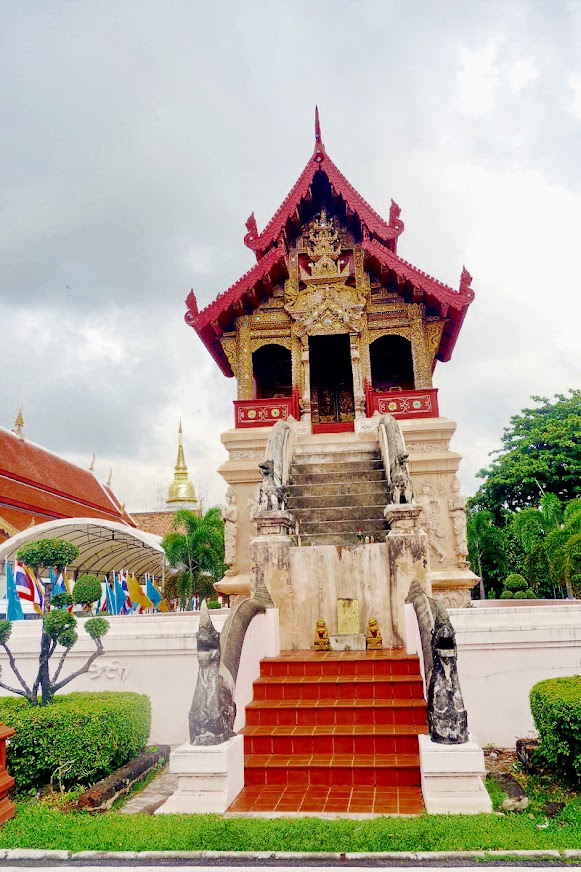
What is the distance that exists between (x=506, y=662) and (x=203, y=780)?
11.0 ft

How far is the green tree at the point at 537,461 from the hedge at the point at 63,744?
2439 centimetres

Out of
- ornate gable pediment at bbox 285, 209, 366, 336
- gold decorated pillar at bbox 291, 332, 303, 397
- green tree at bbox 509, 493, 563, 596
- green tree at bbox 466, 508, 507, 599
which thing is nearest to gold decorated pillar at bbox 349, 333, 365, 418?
ornate gable pediment at bbox 285, 209, 366, 336

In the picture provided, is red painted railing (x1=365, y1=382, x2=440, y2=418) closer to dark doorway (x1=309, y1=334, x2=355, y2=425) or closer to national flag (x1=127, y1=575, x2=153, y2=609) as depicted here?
dark doorway (x1=309, y1=334, x2=355, y2=425)

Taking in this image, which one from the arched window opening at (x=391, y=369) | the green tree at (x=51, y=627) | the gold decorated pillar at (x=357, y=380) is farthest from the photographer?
the arched window opening at (x=391, y=369)

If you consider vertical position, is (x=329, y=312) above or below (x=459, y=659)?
above

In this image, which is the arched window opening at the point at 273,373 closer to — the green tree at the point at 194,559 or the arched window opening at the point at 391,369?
the arched window opening at the point at 391,369

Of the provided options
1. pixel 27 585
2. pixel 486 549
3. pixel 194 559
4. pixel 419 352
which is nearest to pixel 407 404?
pixel 419 352

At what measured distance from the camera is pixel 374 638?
22.1 ft

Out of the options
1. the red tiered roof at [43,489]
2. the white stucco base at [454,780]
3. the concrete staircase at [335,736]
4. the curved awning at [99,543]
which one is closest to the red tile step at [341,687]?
the concrete staircase at [335,736]

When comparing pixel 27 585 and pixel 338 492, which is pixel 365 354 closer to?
pixel 338 492

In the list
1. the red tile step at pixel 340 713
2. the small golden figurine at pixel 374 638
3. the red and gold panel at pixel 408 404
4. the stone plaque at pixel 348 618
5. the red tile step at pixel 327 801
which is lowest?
the red tile step at pixel 327 801

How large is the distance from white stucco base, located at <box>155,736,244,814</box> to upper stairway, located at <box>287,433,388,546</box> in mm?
3847

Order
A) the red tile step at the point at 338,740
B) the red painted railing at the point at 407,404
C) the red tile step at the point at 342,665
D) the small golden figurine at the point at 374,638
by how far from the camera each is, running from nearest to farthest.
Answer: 1. the red tile step at the point at 338,740
2. the red tile step at the point at 342,665
3. the small golden figurine at the point at 374,638
4. the red painted railing at the point at 407,404

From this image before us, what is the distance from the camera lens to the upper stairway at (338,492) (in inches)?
336
